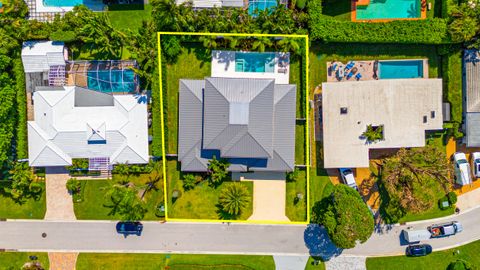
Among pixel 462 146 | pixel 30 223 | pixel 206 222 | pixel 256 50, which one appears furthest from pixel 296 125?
pixel 30 223

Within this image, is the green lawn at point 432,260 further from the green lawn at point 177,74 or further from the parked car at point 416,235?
the green lawn at point 177,74

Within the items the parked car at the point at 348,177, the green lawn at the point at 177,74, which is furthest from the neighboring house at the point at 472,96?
the green lawn at the point at 177,74


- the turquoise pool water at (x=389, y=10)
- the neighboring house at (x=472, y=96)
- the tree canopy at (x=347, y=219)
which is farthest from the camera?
the turquoise pool water at (x=389, y=10)

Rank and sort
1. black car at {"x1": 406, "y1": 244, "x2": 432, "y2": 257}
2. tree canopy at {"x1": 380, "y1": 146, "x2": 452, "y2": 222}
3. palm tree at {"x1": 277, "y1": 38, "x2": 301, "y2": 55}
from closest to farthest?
tree canopy at {"x1": 380, "y1": 146, "x2": 452, "y2": 222}, palm tree at {"x1": 277, "y1": 38, "x2": 301, "y2": 55}, black car at {"x1": 406, "y1": 244, "x2": 432, "y2": 257}

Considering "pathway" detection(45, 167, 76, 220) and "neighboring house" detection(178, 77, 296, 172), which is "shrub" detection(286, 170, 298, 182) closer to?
"neighboring house" detection(178, 77, 296, 172)

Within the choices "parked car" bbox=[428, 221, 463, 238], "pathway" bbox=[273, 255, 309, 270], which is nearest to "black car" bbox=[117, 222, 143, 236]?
"pathway" bbox=[273, 255, 309, 270]

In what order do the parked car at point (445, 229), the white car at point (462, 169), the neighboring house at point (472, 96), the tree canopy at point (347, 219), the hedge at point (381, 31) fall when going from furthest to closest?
the parked car at point (445, 229)
the white car at point (462, 169)
the neighboring house at point (472, 96)
the hedge at point (381, 31)
the tree canopy at point (347, 219)
